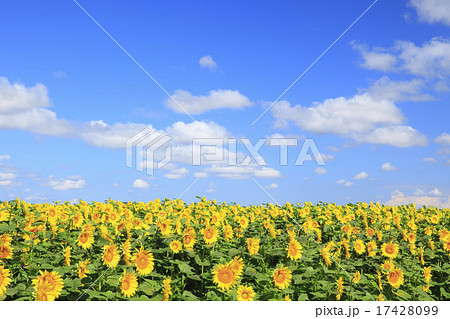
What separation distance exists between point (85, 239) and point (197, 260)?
1.65m

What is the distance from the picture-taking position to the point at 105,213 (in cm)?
812

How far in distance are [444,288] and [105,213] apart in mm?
6614

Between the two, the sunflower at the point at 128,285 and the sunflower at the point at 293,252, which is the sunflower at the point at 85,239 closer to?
the sunflower at the point at 128,285

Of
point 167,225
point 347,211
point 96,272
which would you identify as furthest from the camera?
point 347,211

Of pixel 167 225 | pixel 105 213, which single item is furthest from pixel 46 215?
pixel 167 225

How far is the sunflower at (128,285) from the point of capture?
4875 mm

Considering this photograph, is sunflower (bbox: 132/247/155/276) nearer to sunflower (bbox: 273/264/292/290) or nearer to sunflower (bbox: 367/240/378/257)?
sunflower (bbox: 273/264/292/290)

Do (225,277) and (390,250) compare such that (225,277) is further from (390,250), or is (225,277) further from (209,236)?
(390,250)

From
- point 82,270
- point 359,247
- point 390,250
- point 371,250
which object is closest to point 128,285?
point 82,270

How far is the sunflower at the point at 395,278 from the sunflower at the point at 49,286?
477 centimetres

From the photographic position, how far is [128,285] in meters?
4.90

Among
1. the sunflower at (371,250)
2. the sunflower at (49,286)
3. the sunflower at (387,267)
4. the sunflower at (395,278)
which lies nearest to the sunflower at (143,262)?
the sunflower at (49,286)

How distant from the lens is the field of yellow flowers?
16.9 feet
